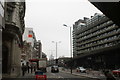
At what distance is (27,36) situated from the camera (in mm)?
137375

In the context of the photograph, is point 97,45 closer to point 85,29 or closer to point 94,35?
point 94,35

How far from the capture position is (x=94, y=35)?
12475cm

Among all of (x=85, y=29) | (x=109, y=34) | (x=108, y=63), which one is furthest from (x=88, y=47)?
(x=108, y=63)

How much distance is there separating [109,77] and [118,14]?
26.6ft

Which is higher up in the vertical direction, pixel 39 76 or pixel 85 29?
pixel 85 29

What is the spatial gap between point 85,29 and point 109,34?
34.3m

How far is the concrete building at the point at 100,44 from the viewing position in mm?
72438

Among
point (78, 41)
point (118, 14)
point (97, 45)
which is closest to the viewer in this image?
point (118, 14)

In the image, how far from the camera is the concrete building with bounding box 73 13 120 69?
7244 cm

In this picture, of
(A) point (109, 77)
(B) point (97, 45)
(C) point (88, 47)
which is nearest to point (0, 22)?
(A) point (109, 77)

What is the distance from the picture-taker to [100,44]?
116375 millimetres

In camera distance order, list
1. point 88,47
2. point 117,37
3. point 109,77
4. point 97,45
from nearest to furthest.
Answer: point 109,77 → point 117,37 → point 97,45 → point 88,47

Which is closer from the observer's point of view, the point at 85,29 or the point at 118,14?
the point at 118,14

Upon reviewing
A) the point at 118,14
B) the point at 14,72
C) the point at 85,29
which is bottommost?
the point at 14,72
